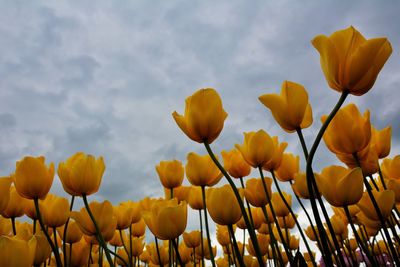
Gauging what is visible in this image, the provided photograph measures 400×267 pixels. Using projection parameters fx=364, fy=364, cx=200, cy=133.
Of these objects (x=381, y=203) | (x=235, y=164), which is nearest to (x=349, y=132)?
(x=381, y=203)

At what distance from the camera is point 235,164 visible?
313cm

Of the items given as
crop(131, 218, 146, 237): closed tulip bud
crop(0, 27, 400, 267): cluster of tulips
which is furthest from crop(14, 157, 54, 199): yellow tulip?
crop(131, 218, 146, 237): closed tulip bud

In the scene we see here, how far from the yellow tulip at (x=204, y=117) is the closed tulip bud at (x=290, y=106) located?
0.28 meters

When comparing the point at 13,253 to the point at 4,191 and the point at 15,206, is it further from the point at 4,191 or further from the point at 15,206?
the point at 15,206

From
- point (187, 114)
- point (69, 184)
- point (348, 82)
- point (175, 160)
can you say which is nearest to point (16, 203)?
point (69, 184)

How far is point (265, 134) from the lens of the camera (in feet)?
8.38

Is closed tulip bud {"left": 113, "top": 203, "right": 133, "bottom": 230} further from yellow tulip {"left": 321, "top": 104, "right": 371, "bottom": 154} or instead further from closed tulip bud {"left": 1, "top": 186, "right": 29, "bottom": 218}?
yellow tulip {"left": 321, "top": 104, "right": 371, "bottom": 154}

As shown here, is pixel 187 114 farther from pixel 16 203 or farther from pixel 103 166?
pixel 16 203

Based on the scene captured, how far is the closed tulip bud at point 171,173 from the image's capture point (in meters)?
3.39

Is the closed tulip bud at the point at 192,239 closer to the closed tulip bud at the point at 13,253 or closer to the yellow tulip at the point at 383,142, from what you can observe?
the yellow tulip at the point at 383,142

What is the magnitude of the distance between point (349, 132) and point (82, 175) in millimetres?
1668

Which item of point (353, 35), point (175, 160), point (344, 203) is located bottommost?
point (344, 203)

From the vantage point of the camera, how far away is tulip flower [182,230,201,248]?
4109 mm

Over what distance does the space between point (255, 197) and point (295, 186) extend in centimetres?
33
